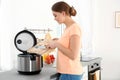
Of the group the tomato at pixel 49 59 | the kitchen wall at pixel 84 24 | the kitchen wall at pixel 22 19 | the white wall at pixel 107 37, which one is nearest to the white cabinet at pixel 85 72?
the tomato at pixel 49 59

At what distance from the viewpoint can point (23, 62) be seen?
2.08 m

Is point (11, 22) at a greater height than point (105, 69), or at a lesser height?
greater

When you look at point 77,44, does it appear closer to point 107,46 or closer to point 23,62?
point 23,62

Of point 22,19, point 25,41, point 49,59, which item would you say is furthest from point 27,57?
point 22,19

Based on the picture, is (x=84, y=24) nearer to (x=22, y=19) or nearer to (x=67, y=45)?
(x=22, y=19)

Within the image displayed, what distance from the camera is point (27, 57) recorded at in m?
2.06

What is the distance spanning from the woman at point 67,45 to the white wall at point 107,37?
2.56m

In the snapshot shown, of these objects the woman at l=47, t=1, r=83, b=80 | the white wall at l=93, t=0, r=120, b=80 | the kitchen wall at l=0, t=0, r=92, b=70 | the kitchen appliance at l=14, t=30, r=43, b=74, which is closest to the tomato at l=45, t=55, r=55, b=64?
the kitchen appliance at l=14, t=30, r=43, b=74

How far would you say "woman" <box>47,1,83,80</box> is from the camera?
6.16ft

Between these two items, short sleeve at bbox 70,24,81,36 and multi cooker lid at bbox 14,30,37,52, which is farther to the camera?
multi cooker lid at bbox 14,30,37,52

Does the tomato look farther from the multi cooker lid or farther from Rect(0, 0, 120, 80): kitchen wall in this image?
Rect(0, 0, 120, 80): kitchen wall

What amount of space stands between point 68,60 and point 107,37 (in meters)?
2.67

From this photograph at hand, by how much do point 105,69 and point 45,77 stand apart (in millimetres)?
2720

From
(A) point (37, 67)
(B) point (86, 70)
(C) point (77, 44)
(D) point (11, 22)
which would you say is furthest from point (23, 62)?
(D) point (11, 22)
